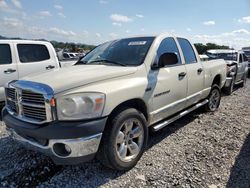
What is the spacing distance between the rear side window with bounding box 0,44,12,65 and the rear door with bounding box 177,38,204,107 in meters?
4.07

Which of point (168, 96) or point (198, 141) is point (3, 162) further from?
point (198, 141)

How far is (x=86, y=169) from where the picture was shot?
3248mm

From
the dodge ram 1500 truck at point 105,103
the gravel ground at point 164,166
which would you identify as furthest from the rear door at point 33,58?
the dodge ram 1500 truck at point 105,103

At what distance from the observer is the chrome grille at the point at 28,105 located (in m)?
2.69

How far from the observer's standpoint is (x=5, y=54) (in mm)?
5777

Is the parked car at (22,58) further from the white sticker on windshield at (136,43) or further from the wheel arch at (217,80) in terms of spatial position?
the wheel arch at (217,80)

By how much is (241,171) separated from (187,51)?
2.50 meters

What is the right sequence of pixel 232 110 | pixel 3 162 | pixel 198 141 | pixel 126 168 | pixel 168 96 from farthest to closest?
pixel 232 110, pixel 198 141, pixel 168 96, pixel 3 162, pixel 126 168

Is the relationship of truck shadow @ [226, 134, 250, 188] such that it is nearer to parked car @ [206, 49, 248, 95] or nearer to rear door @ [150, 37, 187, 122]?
rear door @ [150, 37, 187, 122]

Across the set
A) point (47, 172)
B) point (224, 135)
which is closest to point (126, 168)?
point (47, 172)

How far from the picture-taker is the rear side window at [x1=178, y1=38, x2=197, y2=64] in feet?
15.1

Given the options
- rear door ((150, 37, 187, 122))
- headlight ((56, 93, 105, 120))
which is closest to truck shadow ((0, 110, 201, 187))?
headlight ((56, 93, 105, 120))

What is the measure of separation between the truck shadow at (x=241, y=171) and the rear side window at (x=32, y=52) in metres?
5.23

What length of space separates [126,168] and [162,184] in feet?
1.66
